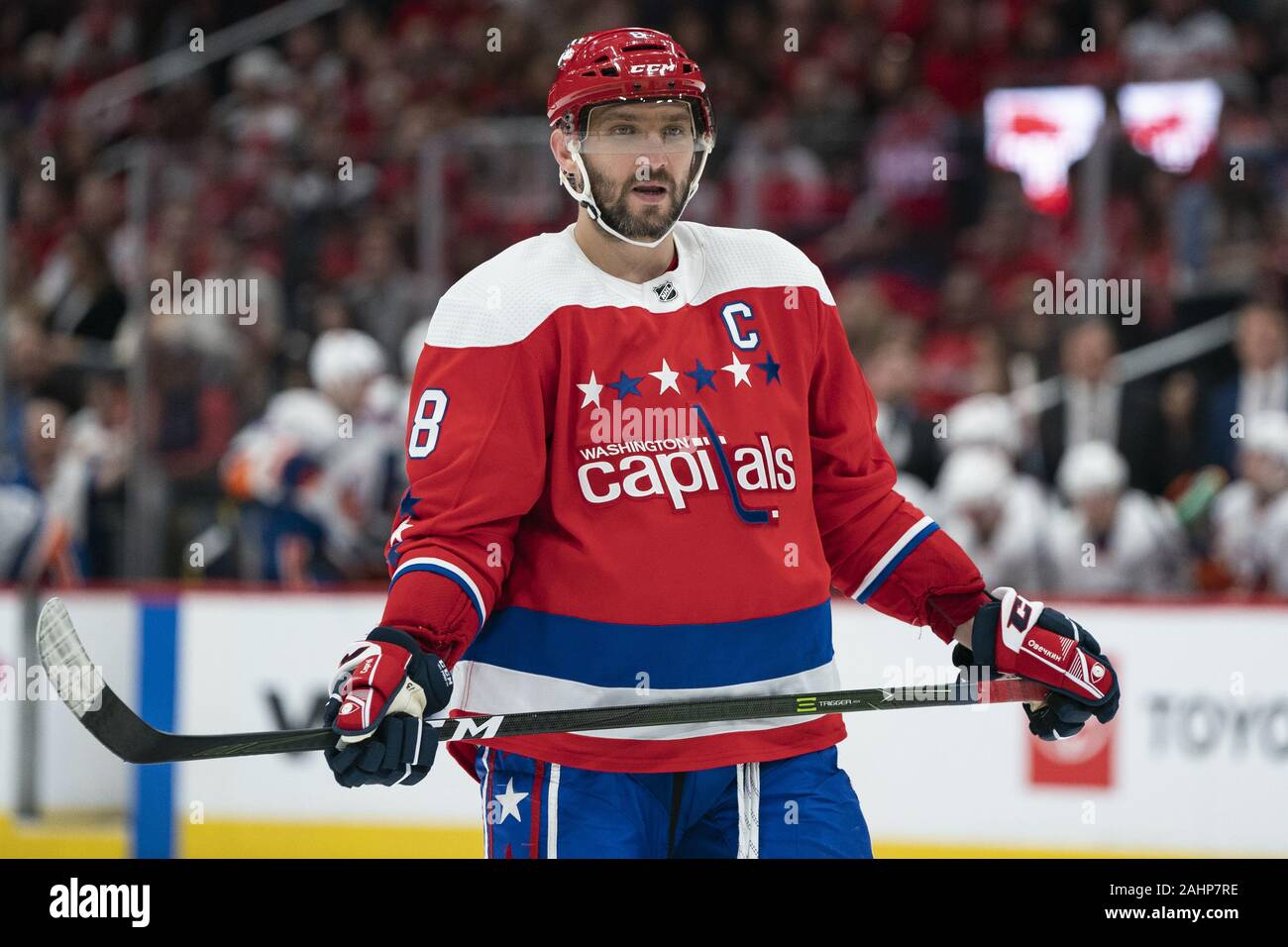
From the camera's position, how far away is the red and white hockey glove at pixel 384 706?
7.44 ft

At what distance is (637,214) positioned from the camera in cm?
250

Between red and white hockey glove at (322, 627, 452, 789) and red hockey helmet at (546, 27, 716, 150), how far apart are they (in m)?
0.76

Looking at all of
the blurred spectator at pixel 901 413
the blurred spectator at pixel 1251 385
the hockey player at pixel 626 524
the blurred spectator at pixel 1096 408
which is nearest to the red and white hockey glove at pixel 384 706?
the hockey player at pixel 626 524

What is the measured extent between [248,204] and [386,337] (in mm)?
653

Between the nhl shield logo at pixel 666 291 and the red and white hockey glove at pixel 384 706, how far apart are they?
576 millimetres

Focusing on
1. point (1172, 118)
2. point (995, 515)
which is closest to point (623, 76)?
point (995, 515)

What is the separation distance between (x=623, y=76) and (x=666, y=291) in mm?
293

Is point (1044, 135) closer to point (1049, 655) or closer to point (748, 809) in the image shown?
point (1049, 655)

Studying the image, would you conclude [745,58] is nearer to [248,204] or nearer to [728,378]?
[248,204]

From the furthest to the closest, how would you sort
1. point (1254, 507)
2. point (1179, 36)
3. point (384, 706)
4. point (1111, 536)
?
point (1179, 36)
point (1111, 536)
point (1254, 507)
point (384, 706)

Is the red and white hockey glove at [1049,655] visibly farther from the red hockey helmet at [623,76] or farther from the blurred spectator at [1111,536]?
the blurred spectator at [1111,536]

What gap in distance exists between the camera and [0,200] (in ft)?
20.8

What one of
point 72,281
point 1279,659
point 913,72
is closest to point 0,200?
point 72,281

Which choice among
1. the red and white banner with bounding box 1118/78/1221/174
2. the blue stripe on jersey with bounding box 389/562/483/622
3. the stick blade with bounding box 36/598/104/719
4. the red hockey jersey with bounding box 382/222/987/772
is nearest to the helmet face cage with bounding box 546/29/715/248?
the red hockey jersey with bounding box 382/222/987/772
